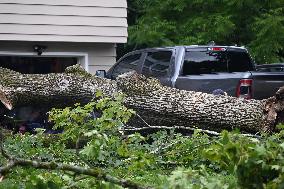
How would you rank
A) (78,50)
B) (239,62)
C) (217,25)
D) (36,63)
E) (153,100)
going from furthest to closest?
(217,25) < (36,63) < (78,50) < (239,62) < (153,100)

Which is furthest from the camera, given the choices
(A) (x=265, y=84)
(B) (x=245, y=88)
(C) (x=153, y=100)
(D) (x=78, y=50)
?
(D) (x=78, y=50)

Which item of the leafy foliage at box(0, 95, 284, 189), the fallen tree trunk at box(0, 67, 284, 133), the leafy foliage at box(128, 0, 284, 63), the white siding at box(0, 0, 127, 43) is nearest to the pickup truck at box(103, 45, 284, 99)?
the white siding at box(0, 0, 127, 43)

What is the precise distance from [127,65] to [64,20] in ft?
5.16

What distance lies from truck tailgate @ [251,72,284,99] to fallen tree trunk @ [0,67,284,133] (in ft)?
7.22

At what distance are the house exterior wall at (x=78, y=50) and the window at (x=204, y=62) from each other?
252 cm

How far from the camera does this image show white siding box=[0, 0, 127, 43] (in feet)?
37.7

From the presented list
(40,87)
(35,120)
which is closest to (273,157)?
(40,87)

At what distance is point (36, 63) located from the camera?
42.1 ft

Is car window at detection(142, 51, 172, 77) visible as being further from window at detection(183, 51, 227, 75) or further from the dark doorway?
the dark doorway

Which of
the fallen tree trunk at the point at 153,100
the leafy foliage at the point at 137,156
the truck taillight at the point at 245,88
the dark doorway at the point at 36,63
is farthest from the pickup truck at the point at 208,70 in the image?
the leafy foliage at the point at 137,156

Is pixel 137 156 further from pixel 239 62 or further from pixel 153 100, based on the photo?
pixel 239 62

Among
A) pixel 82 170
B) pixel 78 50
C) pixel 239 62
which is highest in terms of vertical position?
pixel 82 170

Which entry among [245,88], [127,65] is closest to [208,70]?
[245,88]

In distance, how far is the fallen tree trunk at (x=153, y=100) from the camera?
7.61 metres
